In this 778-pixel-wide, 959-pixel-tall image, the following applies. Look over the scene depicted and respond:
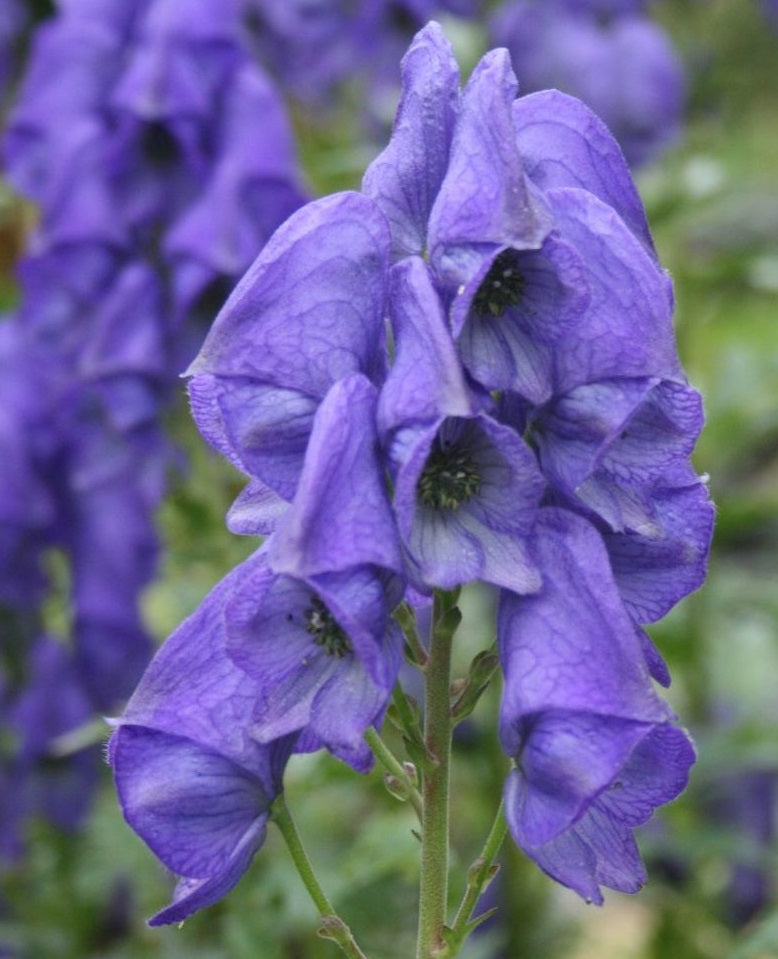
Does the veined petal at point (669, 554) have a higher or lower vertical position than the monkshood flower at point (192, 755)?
higher

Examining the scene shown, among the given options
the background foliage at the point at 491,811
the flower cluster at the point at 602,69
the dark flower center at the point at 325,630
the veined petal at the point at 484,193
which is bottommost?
the background foliage at the point at 491,811

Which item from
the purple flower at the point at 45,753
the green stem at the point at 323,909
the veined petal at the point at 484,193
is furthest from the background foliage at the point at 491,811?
the veined petal at the point at 484,193

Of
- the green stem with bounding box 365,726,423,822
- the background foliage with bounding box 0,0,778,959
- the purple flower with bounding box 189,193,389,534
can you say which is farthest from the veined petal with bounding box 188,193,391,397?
the background foliage with bounding box 0,0,778,959

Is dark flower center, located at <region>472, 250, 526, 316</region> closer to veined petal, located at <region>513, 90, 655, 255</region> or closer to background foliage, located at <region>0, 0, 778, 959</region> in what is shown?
veined petal, located at <region>513, 90, 655, 255</region>

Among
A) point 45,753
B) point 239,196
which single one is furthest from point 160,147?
point 45,753

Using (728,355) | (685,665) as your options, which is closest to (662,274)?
(685,665)

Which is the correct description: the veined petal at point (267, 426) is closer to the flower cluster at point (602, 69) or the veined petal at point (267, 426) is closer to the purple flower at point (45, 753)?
the purple flower at point (45, 753)
